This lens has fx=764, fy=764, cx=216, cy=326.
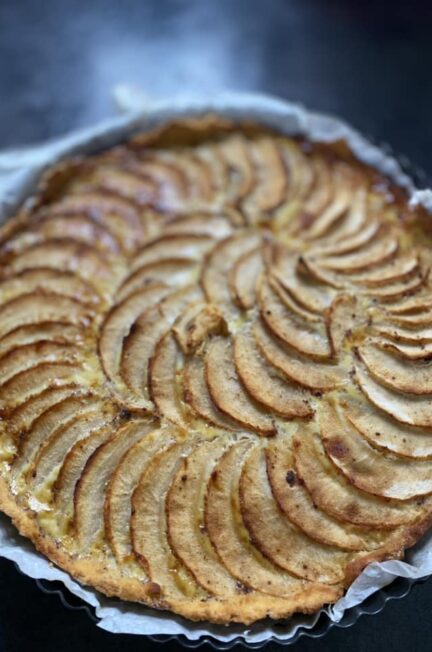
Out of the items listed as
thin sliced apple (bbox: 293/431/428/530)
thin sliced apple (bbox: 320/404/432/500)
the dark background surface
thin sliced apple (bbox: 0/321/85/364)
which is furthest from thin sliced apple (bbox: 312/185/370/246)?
thin sliced apple (bbox: 0/321/85/364)

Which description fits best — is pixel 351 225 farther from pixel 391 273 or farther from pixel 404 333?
pixel 404 333

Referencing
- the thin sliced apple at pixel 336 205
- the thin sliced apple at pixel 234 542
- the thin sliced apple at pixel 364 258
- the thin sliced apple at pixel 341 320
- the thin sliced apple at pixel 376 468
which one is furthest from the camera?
the thin sliced apple at pixel 336 205

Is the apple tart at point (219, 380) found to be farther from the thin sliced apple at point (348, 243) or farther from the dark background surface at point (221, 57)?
the dark background surface at point (221, 57)

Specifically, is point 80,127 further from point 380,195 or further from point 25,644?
point 25,644

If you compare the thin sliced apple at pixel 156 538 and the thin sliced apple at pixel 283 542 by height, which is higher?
the thin sliced apple at pixel 283 542

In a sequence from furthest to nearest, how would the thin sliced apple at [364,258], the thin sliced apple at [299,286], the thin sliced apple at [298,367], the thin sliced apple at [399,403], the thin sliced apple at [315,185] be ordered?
the thin sliced apple at [315,185] < the thin sliced apple at [364,258] < the thin sliced apple at [299,286] < the thin sliced apple at [298,367] < the thin sliced apple at [399,403]

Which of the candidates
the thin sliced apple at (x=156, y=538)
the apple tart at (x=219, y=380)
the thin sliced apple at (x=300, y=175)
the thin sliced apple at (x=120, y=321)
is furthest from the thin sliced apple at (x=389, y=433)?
the thin sliced apple at (x=300, y=175)

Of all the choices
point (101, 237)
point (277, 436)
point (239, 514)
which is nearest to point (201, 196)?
point (101, 237)
